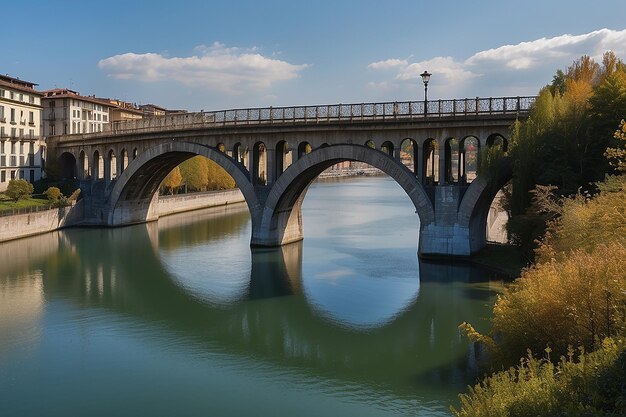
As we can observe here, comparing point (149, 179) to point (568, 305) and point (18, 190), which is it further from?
point (568, 305)

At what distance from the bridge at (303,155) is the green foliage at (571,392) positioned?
26.8 meters

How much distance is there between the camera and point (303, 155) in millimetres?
44781

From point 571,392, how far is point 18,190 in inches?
2143

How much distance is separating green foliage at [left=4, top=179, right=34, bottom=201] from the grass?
40511 mm

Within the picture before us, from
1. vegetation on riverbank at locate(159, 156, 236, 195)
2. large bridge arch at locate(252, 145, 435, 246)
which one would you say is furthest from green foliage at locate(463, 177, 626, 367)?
vegetation on riverbank at locate(159, 156, 236, 195)

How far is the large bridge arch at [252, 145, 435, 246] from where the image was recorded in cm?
4028

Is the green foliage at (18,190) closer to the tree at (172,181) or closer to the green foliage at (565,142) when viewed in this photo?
the tree at (172,181)

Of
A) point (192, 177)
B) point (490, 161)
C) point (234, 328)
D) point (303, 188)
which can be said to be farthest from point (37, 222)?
point (490, 161)

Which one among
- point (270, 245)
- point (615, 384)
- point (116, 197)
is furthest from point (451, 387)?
point (116, 197)

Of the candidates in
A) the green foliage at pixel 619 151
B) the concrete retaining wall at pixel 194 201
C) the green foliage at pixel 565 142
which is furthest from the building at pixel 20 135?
the green foliage at pixel 619 151

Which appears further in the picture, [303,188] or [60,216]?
[60,216]

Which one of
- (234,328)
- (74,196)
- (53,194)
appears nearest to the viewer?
(234,328)

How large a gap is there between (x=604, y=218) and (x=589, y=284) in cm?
600

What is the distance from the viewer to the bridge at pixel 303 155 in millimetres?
38656
